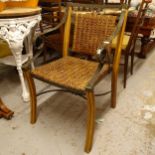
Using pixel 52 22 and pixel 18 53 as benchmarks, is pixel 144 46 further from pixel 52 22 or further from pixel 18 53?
pixel 18 53

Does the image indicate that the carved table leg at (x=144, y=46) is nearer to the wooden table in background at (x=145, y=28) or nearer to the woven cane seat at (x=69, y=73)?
the wooden table in background at (x=145, y=28)

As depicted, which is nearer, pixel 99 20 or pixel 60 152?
pixel 60 152

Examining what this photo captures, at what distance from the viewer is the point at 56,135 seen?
1.45 meters

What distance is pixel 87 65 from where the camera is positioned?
1.53m

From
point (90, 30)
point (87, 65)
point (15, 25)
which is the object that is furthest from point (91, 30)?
point (15, 25)

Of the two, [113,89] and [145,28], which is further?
[145,28]

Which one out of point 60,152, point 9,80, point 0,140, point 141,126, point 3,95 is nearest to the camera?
point 60,152

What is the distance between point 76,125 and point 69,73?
0.46m

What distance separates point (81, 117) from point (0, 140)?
0.66m

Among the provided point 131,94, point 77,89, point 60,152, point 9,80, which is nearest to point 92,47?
point 77,89

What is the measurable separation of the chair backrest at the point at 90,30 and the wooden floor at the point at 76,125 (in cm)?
55

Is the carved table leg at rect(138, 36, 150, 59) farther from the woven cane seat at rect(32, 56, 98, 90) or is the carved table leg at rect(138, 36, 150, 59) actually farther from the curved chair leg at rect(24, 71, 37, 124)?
the curved chair leg at rect(24, 71, 37, 124)

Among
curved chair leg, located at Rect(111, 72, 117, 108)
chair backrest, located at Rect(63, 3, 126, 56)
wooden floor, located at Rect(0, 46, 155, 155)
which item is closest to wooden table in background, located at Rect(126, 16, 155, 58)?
wooden floor, located at Rect(0, 46, 155, 155)

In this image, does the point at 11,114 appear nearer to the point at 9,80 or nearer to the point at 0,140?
the point at 0,140
